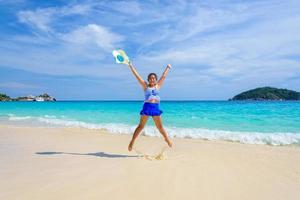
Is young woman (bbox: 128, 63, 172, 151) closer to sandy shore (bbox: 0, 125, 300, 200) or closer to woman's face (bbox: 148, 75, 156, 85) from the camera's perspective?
woman's face (bbox: 148, 75, 156, 85)

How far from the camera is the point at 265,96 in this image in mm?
104438

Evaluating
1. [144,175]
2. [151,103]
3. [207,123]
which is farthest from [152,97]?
[207,123]

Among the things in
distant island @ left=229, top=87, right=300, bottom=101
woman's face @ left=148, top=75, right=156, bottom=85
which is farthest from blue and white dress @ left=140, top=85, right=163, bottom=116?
distant island @ left=229, top=87, right=300, bottom=101

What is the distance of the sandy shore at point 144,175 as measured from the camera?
14.1 ft

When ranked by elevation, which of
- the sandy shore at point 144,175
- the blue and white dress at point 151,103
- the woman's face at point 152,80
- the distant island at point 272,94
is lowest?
the sandy shore at point 144,175

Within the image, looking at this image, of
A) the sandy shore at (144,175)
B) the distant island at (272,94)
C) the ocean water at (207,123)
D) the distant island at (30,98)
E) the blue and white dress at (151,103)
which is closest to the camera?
the sandy shore at (144,175)

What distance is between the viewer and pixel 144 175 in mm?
5160

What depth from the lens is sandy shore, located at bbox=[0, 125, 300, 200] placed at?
14.1ft

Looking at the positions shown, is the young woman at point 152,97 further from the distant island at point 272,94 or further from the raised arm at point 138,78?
the distant island at point 272,94

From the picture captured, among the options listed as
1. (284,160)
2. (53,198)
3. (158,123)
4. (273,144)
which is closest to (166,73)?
(158,123)

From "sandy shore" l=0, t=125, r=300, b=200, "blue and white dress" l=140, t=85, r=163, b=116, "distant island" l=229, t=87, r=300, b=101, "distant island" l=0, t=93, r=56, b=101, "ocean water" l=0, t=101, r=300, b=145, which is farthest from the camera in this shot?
"distant island" l=0, t=93, r=56, b=101

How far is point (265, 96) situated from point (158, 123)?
10527 cm

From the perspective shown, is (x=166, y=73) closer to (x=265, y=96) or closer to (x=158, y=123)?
(x=158, y=123)

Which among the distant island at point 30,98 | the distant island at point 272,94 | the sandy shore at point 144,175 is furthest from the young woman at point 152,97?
the distant island at point 30,98
